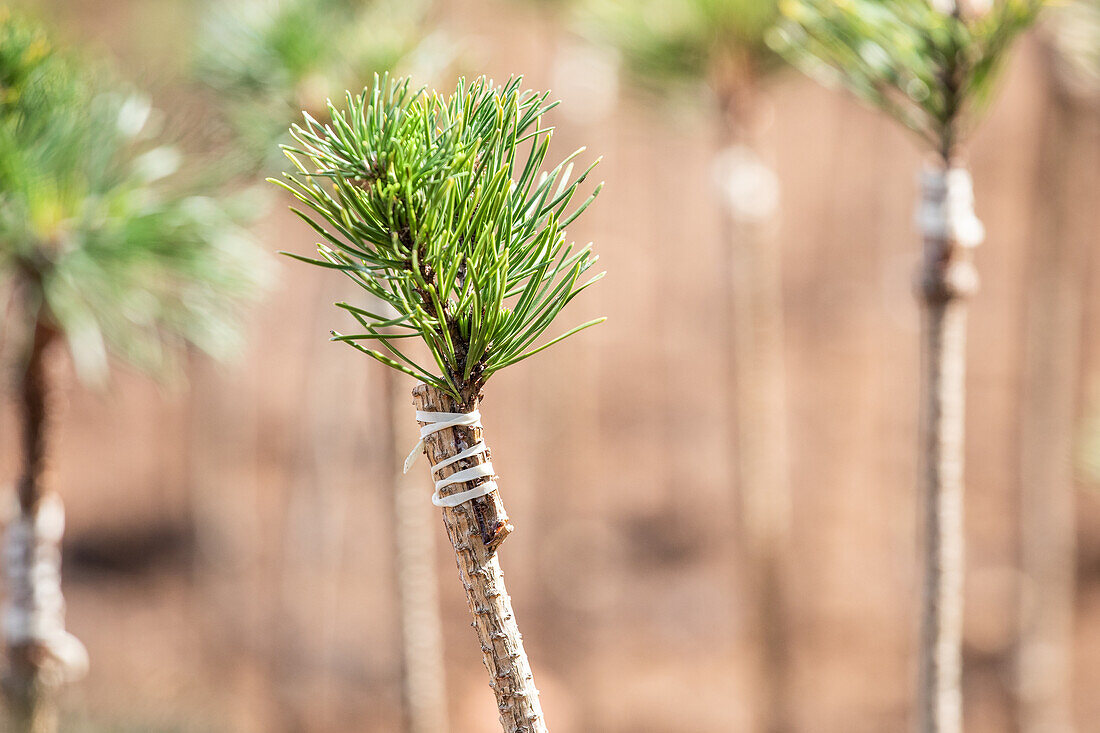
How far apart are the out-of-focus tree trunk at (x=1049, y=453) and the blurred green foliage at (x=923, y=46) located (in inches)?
40.0

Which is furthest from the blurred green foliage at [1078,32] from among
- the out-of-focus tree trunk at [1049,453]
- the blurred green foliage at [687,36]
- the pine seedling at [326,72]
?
the pine seedling at [326,72]

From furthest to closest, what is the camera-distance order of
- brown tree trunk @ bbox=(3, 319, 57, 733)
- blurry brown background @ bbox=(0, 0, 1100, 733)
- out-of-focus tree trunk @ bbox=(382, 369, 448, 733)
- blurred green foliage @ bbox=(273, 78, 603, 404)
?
blurry brown background @ bbox=(0, 0, 1100, 733) < out-of-focus tree trunk @ bbox=(382, 369, 448, 733) < brown tree trunk @ bbox=(3, 319, 57, 733) < blurred green foliage @ bbox=(273, 78, 603, 404)

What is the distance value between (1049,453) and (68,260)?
1.47m

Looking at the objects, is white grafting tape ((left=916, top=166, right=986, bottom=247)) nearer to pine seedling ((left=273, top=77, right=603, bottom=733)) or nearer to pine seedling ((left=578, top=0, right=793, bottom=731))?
pine seedling ((left=273, top=77, right=603, bottom=733))

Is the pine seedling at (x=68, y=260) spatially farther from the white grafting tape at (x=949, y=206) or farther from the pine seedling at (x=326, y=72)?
the white grafting tape at (x=949, y=206)

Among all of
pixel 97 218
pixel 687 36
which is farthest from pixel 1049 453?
pixel 97 218

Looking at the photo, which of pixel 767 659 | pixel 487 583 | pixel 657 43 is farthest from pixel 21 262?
pixel 767 659

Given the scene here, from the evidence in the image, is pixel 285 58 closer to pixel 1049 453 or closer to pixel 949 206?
pixel 949 206

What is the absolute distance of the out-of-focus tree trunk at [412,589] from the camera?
36.6 inches

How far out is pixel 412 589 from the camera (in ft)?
3.08

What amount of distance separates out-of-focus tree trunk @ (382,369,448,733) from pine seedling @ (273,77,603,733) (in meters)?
0.63

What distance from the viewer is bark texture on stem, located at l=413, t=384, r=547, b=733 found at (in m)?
0.30

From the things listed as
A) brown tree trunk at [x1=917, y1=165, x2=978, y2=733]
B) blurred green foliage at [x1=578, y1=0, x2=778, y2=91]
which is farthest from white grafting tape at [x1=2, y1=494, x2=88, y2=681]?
blurred green foliage at [x1=578, y1=0, x2=778, y2=91]

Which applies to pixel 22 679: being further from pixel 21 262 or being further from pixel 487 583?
pixel 487 583
